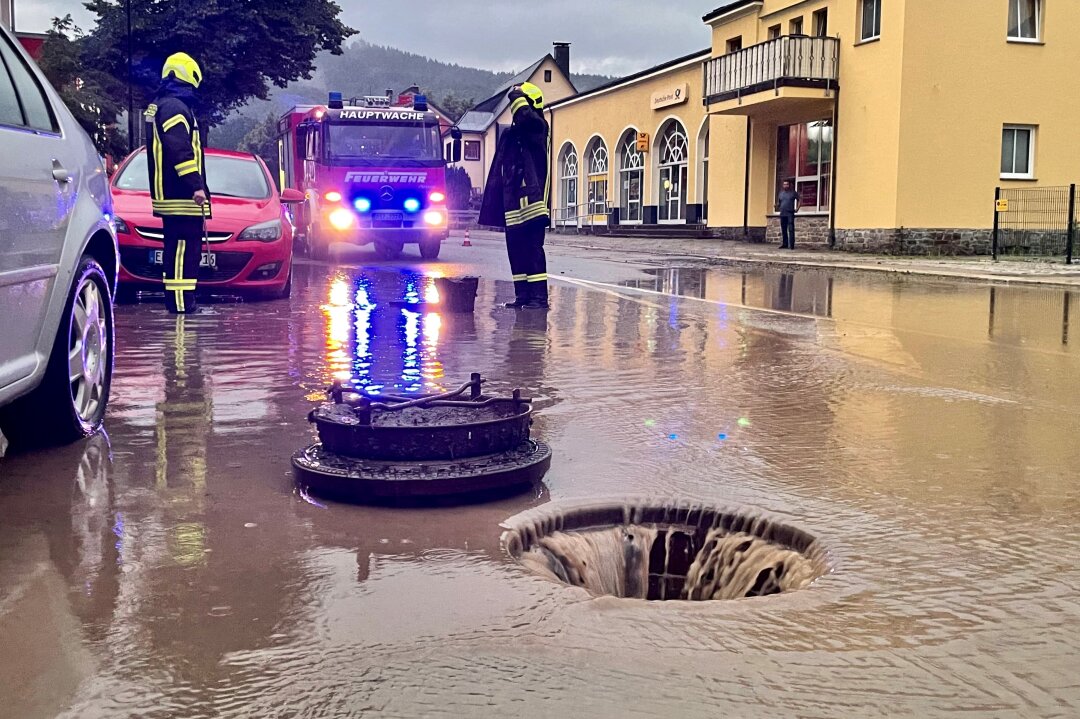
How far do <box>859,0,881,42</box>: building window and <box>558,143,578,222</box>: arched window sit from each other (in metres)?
24.1

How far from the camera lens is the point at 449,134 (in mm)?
22391

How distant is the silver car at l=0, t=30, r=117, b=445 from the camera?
411 centimetres

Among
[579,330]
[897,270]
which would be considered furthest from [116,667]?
[897,270]

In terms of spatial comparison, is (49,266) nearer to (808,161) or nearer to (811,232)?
(811,232)

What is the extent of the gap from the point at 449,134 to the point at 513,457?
18.9m

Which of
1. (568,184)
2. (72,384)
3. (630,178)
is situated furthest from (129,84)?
(568,184)

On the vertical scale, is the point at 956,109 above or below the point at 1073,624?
above

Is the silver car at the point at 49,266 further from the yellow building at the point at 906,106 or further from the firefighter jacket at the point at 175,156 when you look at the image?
the yellow building at the point at 906,106

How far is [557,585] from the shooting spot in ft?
10.2

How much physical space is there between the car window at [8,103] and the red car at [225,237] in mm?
6709

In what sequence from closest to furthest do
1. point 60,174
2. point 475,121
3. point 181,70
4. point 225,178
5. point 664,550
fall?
point 664,550 → point 60,174 → point 181,70 → point 225,178 → point 475,121

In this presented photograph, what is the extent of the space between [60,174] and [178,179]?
5.81m

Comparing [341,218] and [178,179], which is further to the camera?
[341,218]

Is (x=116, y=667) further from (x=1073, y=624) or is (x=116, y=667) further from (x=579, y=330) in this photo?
(x=579, y=330)
